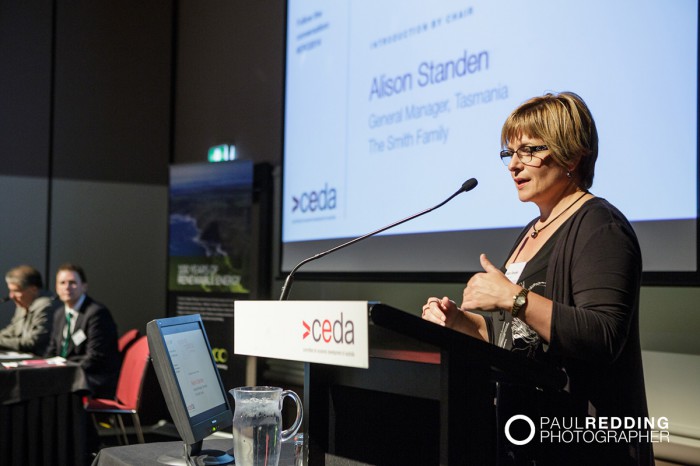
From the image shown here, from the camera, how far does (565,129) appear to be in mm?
1533

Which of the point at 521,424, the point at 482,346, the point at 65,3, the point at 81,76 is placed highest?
the point at 65,3

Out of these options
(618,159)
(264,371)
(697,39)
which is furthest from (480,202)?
(264,371)

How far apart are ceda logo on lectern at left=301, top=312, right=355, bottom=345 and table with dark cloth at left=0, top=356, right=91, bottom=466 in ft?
9.13

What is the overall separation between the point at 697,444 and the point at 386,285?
1956mm

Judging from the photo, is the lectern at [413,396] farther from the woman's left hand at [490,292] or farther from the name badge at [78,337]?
the name badge at [78,337]

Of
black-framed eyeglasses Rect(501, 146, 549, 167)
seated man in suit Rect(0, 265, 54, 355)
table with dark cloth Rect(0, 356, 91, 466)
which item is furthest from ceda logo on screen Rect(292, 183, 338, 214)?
black-framed eyeglasses Rect(501, 146, 549, 167)

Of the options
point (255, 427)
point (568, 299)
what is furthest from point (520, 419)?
point (255, 427)

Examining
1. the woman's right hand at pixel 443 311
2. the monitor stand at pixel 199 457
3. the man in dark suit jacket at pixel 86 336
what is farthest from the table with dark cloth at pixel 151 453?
the man in dark suit jacket at pixel 86 336

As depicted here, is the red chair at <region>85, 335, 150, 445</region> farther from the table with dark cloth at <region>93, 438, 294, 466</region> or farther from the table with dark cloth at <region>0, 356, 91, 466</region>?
the table with dark cloth at <region>93, 438, 294, 466</region>

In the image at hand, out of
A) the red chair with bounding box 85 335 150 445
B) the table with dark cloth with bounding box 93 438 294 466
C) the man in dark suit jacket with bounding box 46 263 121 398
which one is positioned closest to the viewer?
the table with dark cloth with bounding box 93 438 294 466

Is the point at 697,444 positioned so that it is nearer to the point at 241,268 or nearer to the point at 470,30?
the point at 470,30

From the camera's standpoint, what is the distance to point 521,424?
4.07ft

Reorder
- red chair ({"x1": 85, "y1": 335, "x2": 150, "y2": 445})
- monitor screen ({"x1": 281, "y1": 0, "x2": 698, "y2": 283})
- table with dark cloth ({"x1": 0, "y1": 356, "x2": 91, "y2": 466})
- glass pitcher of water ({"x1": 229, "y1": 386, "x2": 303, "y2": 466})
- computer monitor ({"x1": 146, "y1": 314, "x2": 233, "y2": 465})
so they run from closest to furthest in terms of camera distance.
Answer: glass pitcher of water ({"x1": 229, "y1": 386, "x2": 303, "y2": 466})
computer monitor ({"x1": 146, "y1": 314, "x2": 233, "y2": 465})
monitor screen ({"x1": 281, "y1": 0, "x2": 698, "y2": 283})
table with dark cloth ({"x1": 0, "y1": 356, "x2": 91, "y2": 466})
red chair ({"x1": 85, "y1": 335, "x2": 150, "y2": 445})

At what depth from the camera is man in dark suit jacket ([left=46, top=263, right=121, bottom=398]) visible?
4.64m
